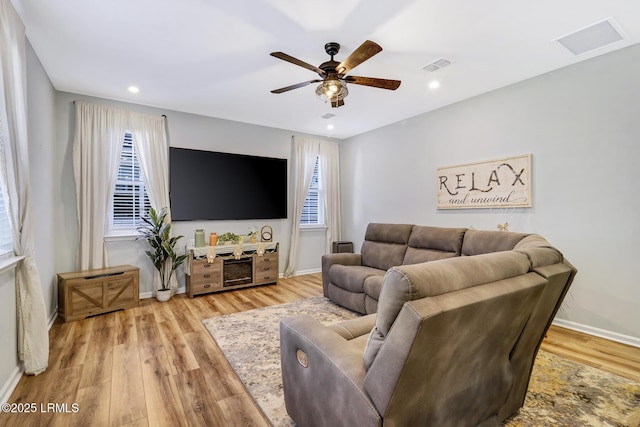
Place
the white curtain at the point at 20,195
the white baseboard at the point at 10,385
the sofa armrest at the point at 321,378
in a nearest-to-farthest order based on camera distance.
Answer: the sofa armrest at the point at 321,378 → the white baseboard at the point at 10,385 → the white curtain at the point at 20,195

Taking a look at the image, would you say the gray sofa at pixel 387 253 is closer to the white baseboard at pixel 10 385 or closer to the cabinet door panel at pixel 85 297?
the cabinet door panel at pixel 85 297

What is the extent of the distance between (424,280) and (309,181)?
475 cm

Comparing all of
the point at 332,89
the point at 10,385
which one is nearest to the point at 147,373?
the point at 10,385

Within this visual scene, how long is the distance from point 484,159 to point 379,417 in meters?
3.66

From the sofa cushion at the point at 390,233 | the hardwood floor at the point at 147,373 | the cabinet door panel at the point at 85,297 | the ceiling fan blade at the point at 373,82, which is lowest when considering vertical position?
the hardwood floor at the point at 147,373

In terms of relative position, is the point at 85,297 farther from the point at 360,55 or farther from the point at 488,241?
the point at 488,241

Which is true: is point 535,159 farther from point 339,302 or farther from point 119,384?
point 119,384

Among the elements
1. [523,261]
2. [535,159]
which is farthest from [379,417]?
[535,159]

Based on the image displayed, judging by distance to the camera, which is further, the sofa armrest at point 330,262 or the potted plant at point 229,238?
the potted plant at point 229,238

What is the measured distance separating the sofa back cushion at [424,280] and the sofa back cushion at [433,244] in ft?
6.88

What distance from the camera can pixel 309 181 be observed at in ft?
18.7

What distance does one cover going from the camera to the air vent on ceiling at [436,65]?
298 centimetres

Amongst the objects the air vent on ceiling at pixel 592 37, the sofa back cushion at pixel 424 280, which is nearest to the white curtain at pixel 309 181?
the air vent on ceiling at pixel 592 37

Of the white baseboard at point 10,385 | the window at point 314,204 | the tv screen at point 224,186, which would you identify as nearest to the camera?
the white baseboard at point 10,385
